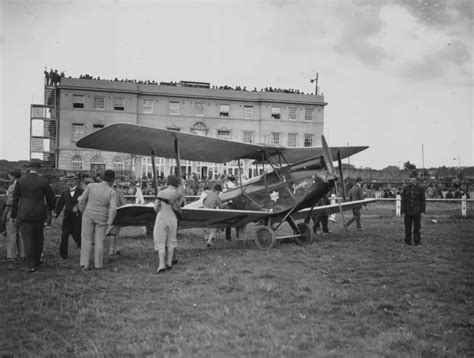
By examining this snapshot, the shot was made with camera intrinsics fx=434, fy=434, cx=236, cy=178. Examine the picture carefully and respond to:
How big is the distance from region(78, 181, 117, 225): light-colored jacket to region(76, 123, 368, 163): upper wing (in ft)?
3.97

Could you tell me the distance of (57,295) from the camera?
6238mm

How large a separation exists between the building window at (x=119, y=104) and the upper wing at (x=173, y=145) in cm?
3513

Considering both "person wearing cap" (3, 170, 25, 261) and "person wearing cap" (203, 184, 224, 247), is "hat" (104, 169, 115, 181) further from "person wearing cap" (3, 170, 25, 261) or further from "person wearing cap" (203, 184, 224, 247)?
"person wearing cap" (203, 184, 224, 247)

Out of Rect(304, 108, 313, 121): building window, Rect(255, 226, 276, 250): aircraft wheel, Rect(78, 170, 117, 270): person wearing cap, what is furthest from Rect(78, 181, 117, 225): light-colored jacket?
Rect(304, 108, 313, 121): building window

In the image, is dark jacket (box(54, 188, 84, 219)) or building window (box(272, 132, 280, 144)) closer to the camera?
dark jacket (box(54, 188, 84, 219))

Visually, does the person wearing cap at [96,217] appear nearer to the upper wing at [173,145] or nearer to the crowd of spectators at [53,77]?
the upper wing at [173,145]

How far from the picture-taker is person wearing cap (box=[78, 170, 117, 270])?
8.24m

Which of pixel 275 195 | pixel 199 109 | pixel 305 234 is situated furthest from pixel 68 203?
pixel 199 109

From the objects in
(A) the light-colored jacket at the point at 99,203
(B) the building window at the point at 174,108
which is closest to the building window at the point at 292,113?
(B) the building window at the point at 174,108

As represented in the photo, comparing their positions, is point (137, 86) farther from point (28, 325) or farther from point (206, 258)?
point (28, 325)

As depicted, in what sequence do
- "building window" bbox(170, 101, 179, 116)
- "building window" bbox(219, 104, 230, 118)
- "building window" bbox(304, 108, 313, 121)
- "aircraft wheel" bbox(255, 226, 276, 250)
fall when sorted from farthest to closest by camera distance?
"building window" bbox(304, 108, 313, 121) < "building window" bbox(219, 104, 230, 118) < "building window" bbox(170, 101, 179, 116) < "aircraft wheel" bbox(255, 226, 276, 250)

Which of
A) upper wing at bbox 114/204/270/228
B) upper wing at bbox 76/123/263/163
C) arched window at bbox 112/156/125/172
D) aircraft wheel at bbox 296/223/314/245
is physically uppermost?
arched window at bbox 112/156/125/172

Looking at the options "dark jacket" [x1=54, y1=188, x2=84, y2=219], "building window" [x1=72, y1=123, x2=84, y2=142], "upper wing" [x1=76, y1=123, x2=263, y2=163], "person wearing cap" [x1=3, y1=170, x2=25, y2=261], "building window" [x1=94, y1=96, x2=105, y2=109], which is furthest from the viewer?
"building window" [x1=94, y1=96, x2=105, y2=109]

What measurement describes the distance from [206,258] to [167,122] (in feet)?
127
